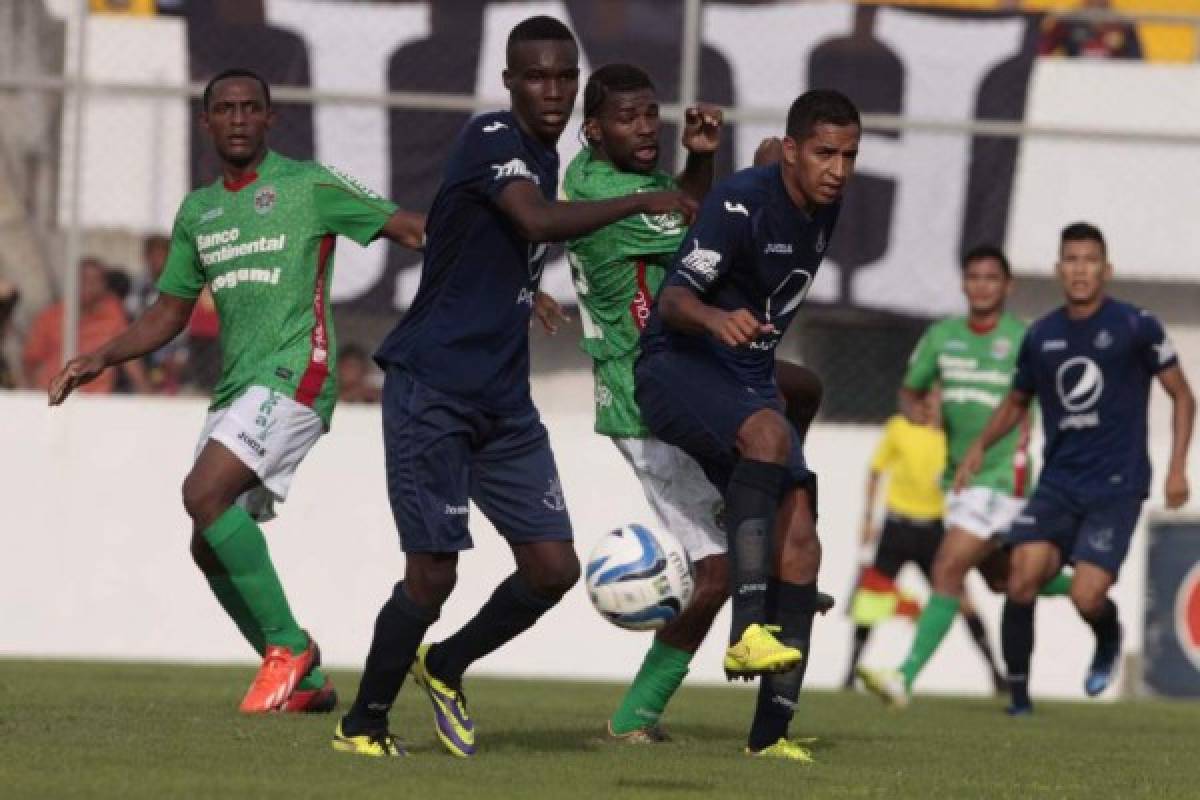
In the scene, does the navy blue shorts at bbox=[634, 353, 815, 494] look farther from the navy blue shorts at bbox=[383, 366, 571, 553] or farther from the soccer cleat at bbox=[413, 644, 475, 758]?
the soccer cleat at bbox=[413, 644, 475, 758]

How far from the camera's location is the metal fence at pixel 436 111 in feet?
50.0

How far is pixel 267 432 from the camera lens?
371 inches

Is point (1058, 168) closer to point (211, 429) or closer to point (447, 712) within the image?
point (211, 429)

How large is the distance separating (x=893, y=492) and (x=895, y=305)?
1138 mm

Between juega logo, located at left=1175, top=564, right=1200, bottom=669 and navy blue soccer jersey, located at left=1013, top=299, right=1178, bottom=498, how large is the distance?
3581 millimetres

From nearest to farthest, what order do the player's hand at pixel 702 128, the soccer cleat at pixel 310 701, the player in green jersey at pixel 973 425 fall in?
the player's hand at pixel 702 128 → the soccer cleat at pixel 310 701 → the player in green jersey at pixel 973 425

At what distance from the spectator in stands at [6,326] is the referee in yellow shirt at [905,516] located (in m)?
5.20

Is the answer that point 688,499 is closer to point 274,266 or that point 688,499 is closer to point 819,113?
point 819,113

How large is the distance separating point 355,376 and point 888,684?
14.8ft

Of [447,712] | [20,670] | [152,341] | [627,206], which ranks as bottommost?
[20,670]

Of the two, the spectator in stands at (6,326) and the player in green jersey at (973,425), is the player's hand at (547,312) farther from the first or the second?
the spectator in stands at (6,326)

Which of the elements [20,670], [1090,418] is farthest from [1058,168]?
[20,670]

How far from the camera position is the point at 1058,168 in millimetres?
15727

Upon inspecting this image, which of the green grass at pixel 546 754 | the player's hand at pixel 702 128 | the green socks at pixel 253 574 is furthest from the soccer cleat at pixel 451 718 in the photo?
the green socks at pixel 253 574
